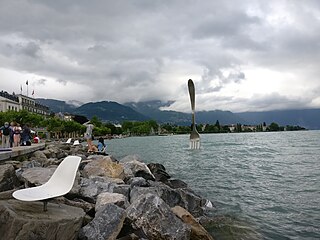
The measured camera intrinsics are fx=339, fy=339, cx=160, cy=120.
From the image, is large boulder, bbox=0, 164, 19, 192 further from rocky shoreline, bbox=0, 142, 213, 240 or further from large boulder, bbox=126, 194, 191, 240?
large boulder, bbox=126, 194, 191, 240

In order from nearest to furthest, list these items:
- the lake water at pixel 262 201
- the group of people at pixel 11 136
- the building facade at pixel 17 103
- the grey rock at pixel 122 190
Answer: the grey rock at pixel 122 190
the lake water at pixel 262 201
the group of people at pixel 11 136
the building facade at pixel 17 103

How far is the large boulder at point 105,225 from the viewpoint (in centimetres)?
686

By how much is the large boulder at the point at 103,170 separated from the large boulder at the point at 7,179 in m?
3.62

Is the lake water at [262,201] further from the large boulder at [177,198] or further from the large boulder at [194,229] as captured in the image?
the large boulder at [194,229]

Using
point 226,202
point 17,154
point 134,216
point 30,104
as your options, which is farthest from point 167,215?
point 30,104

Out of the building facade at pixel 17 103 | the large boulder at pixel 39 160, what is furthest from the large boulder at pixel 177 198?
the building facade at pixel 17 103

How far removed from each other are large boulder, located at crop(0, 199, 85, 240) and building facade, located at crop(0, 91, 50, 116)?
117678 mm

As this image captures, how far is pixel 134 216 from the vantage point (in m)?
7.63

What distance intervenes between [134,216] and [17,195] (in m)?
2.52

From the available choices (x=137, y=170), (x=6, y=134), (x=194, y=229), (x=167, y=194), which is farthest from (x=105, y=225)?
(x=6, y=134)

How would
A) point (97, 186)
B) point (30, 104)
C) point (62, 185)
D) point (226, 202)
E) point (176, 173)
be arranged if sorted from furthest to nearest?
point (30, 104)
point (176, 173)
point (226, 202)
point (97, 186)
point (62, 185)

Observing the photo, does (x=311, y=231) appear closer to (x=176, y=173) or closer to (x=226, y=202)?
(x=226, y=202)

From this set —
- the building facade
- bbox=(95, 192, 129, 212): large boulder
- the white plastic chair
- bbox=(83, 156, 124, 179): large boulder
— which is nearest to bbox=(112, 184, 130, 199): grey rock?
bbox=(95, 192, 129, 212): large boulder

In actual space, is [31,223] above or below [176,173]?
above
